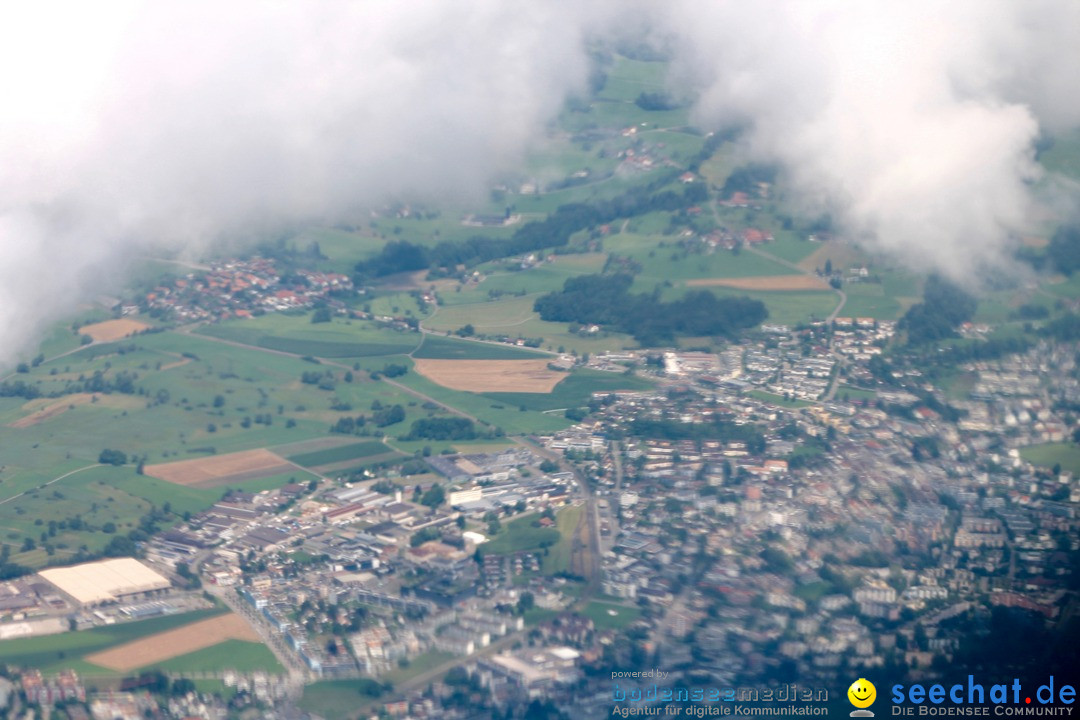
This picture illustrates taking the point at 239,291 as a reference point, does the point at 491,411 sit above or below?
below

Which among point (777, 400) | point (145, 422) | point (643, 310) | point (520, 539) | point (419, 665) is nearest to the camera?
point (419, 665)

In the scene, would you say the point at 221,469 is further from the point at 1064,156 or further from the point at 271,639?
the point at 1064,156

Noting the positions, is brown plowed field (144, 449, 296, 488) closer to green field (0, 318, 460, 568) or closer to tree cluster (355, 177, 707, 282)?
green field (0, 318, 460, 568)

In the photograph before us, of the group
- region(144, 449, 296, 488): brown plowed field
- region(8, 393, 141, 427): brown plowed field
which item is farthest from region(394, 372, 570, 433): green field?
region(8, 393, 141, 427): brown plowed field

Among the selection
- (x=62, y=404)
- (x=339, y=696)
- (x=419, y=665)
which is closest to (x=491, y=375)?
(x=62, y=404)

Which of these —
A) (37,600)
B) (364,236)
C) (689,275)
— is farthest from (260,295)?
(37,600)
